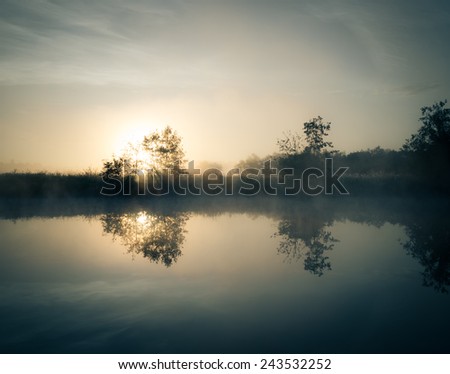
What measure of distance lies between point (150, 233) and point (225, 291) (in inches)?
360

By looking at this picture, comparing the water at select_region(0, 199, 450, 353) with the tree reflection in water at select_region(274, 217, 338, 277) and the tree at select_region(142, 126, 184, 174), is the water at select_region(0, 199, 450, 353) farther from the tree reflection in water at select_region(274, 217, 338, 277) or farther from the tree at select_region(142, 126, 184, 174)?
the tree at select_region(142, 126, 184, 174)

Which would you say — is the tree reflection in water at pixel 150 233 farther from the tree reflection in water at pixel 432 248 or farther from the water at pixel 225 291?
the tree reflection in water at pixel 432 248

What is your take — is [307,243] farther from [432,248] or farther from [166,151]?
[166,151]

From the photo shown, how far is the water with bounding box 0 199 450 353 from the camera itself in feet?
20.3

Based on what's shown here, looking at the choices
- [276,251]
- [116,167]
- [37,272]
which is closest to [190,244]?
[276,251]

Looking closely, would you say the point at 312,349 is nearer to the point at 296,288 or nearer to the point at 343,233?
the point at 296,288

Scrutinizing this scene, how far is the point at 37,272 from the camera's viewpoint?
10.8 meters

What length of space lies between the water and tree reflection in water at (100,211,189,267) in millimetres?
95

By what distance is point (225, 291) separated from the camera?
8945 millimetres

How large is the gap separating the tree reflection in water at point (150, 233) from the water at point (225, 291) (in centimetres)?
10

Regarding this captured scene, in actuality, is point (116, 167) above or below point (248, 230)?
above

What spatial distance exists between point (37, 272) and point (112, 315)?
479cm

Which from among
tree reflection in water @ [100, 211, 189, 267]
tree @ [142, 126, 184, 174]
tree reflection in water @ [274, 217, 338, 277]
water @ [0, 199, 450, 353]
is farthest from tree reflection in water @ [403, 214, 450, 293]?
tree @ [142, 126, 184, 174]

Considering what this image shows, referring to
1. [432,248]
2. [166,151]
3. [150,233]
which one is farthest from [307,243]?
[166,151]
